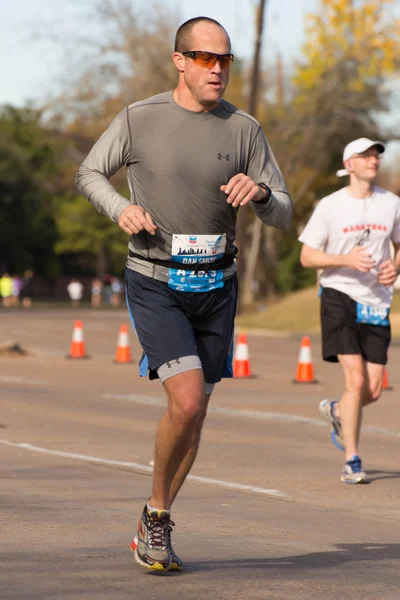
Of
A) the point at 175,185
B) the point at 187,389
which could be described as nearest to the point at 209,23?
the point at 175,185

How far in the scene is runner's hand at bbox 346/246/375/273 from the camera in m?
8.21

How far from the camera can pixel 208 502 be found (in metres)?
7.17

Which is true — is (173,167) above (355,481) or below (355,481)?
above

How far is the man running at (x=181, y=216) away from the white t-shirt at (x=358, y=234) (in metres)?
3.10

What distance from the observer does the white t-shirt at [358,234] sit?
8.46 meters

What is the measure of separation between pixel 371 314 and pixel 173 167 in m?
3.42

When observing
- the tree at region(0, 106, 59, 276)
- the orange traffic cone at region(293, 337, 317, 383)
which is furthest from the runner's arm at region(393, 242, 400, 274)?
the tree at region(0, 106, 59, 276)

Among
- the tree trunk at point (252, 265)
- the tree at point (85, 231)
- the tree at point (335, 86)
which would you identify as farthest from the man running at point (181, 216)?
the tree at point (85, 231)

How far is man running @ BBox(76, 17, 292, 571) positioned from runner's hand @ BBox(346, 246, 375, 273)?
2830 mm

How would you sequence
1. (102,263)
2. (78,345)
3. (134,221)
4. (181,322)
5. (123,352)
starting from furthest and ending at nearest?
(102,263) < (78,345) < (123,352) < (181,322) < (134,221)

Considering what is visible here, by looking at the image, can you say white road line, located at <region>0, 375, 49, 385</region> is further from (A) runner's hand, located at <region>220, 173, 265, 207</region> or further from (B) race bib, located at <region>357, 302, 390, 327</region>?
(A) runner's hand, located at <region>220, 173, 265, 207</region>

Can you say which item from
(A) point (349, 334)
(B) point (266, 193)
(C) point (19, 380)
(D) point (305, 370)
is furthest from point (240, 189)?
(D) point (305, 370)

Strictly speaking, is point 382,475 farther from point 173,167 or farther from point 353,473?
point 173,167

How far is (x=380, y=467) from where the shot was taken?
900cm
